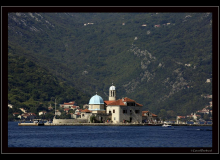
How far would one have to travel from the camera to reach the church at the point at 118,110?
162 m

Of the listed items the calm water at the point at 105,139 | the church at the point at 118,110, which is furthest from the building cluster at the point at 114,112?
the calm water at the point at 105,139

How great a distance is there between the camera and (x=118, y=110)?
530 ft

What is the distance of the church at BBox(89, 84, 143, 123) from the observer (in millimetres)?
162000

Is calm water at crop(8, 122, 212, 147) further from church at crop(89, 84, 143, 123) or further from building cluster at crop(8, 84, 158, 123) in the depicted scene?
building cluster at crop(8, 84, 158, 123)

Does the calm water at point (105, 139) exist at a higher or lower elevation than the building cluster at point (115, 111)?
lower

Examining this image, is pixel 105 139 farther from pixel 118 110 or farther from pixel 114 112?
pixel 114 112

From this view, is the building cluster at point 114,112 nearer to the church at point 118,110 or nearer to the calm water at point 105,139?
the church at point 118,110
